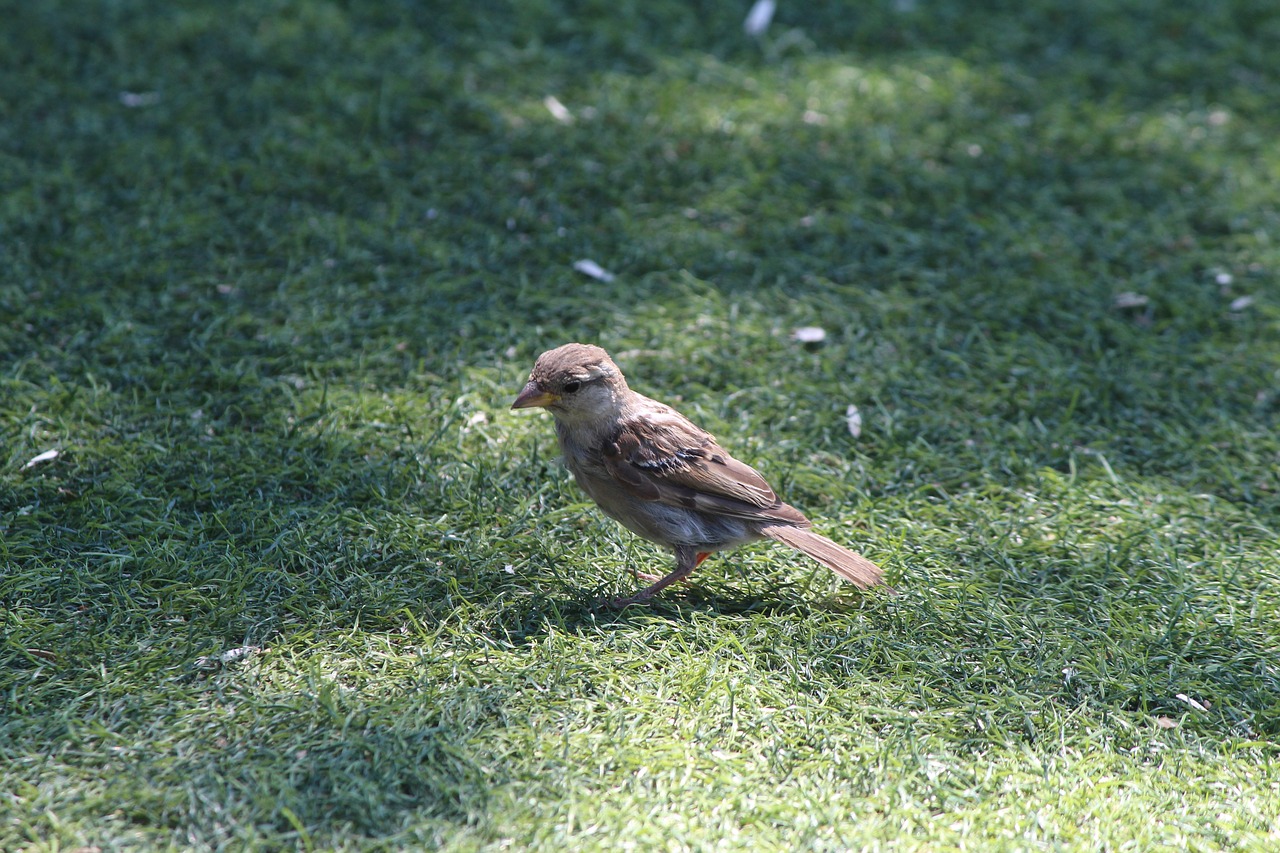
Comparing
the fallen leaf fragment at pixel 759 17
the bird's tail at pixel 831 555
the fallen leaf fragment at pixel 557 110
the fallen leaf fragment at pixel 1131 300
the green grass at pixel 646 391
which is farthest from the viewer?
the fallen leaf fragment at pixel 759 17

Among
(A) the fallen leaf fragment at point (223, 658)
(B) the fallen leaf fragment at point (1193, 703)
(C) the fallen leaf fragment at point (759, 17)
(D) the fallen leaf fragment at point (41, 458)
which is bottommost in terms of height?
(D) the fallen leaf fragment at point (41, 458)

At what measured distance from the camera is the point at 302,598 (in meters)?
3.88

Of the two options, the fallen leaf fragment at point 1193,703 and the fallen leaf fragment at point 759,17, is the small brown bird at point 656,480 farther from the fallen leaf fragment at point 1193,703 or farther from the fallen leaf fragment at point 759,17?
the fallen leaf fragment at point 759,17

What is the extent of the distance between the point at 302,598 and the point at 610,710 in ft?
3.76

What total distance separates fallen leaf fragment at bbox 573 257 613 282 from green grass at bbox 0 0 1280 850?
75 millimetres

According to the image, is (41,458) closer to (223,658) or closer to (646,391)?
(223,658)

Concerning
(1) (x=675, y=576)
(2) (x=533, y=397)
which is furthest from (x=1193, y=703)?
(2) (x=533, y=397)

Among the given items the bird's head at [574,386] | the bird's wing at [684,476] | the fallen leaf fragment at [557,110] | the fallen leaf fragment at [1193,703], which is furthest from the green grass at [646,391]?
the bird's head at [574,386]

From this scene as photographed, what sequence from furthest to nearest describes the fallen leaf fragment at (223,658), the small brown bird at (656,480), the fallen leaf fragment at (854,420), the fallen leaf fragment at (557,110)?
1. the fallen leaf fragment at (557,110)
2. the fallen leaf fragment at (854,420)
3. the small brown bird at (656,480)
4. the fallen leaf fragment at (223,658)

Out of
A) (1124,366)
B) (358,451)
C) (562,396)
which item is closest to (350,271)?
(358,451)

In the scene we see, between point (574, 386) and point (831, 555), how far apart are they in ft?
3.44

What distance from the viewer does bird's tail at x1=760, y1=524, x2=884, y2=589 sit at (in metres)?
3.88

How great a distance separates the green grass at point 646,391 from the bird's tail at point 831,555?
0.19m

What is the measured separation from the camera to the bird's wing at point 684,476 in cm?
399
